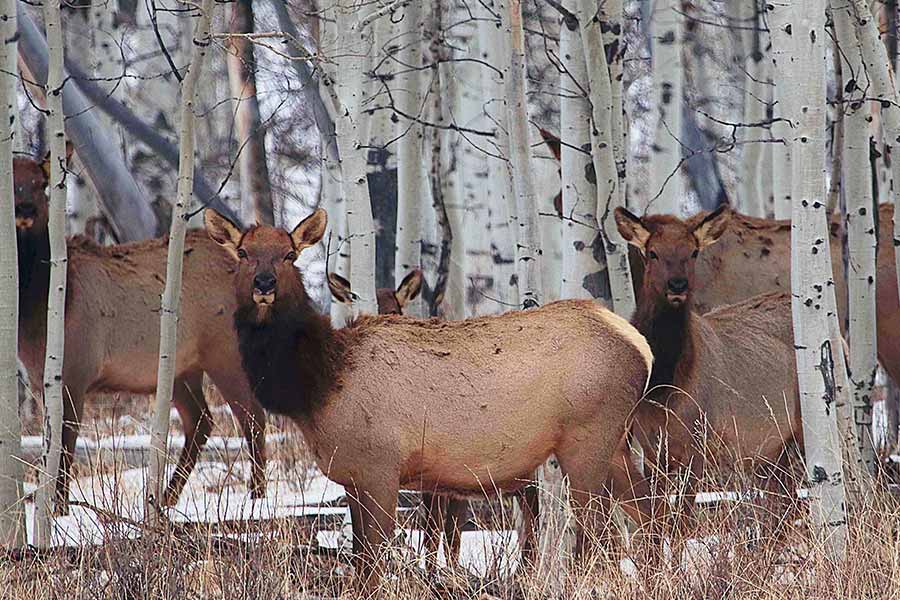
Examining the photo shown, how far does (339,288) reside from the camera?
7918 millimetres

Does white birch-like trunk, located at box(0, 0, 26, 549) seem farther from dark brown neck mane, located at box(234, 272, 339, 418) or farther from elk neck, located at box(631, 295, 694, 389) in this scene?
elk neck, located at box(631, 295, 694, 389)

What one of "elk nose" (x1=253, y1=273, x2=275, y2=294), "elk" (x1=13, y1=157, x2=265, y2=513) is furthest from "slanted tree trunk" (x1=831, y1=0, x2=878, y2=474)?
"elk" (x1=13, y1=157, x2=265, y2=513)

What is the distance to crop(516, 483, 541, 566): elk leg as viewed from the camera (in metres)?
6.52

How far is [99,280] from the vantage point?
A: 952 centimetres

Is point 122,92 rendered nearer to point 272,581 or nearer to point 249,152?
point 249,152

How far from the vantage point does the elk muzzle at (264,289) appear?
6602mm

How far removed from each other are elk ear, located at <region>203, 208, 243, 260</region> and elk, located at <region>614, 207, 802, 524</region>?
212cm

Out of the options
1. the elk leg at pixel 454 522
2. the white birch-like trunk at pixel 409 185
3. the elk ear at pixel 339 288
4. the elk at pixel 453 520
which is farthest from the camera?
the white birch-like trunk at pixel 409 185

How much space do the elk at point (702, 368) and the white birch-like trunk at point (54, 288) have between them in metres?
3.00

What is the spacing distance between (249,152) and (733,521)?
365 inches

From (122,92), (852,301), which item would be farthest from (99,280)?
(122,92)

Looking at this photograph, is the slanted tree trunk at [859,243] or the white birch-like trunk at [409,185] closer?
the slanted tree trunk at [859,243]

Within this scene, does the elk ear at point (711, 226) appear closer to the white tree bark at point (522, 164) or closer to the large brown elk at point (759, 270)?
the white tree bark at point (522, 164)

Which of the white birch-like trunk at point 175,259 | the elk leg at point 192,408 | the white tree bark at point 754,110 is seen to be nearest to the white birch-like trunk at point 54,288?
the white birch-like trunk at point 175,259
